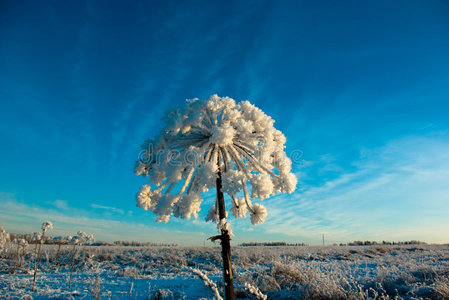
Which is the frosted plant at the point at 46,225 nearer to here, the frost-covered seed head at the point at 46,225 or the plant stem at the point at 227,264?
the frost-covered seed head at the point at 46,225

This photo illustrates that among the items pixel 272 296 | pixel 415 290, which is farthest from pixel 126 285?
pixel 415 290

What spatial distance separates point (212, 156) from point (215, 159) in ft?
0.87

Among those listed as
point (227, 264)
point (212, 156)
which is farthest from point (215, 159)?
point (227, 264)

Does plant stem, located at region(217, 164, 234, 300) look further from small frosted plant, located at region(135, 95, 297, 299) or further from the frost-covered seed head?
the frost-covered seed head

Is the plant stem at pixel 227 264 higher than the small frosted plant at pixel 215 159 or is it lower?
lower

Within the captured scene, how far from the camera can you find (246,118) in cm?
526

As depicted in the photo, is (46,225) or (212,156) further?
(46,225)

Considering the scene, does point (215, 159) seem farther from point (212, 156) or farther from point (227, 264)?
point (227, 264)

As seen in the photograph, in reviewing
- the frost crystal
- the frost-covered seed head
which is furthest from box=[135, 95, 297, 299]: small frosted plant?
the frost-covered seed head

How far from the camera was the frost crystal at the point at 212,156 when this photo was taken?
4516 mm

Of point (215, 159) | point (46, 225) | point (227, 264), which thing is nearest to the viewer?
point (227, 264)

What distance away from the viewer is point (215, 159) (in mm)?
4727

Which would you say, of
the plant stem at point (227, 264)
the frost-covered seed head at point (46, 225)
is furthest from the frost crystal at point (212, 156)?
the frost-covered seed head at point (46, 225)

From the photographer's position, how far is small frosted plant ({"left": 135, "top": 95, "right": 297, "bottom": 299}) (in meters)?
4.45
